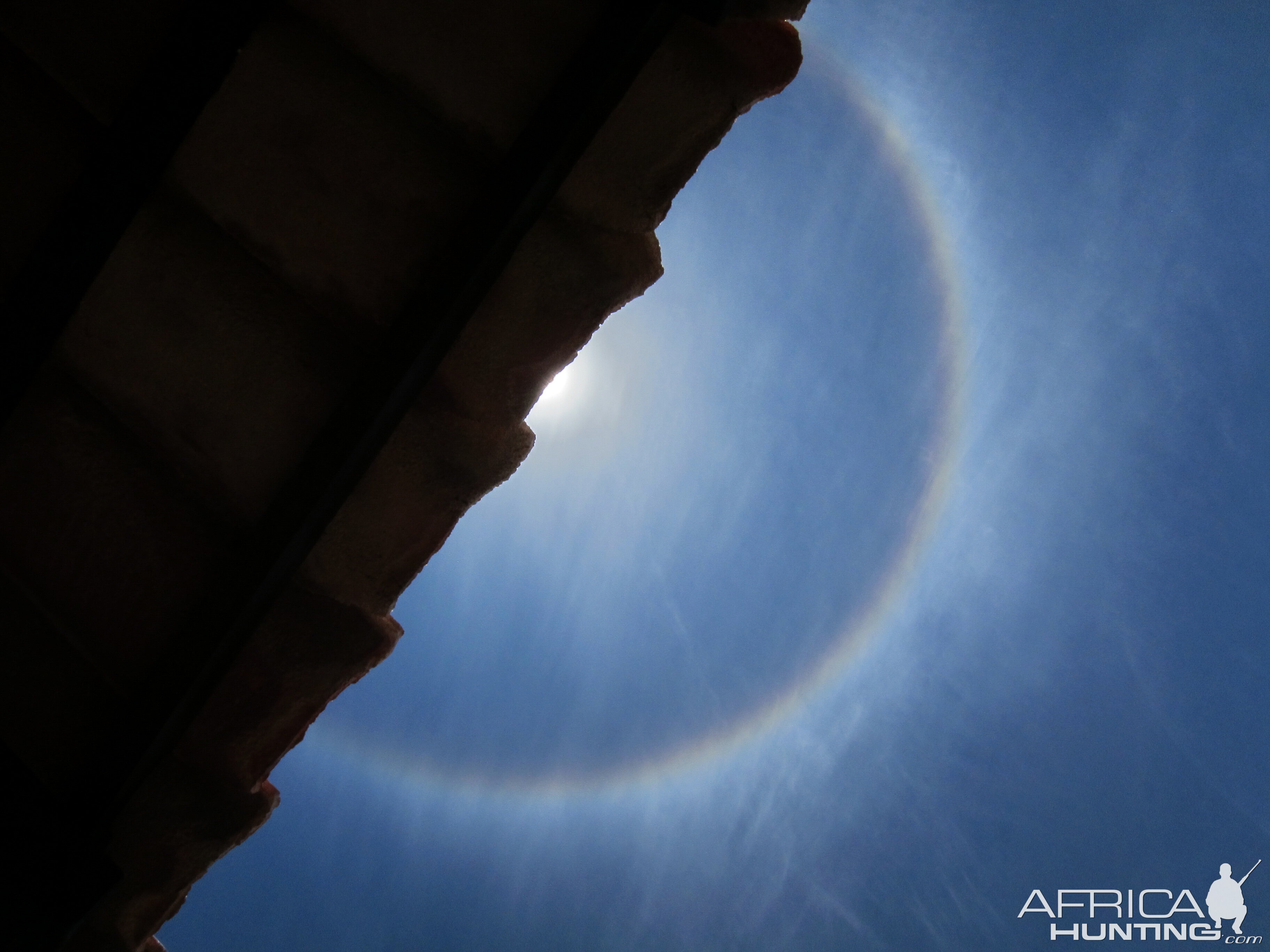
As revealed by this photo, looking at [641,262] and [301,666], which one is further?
[301,666]

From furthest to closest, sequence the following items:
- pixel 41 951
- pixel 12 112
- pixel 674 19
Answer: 1. pixel 12 112
2. pixel 41 951
3. pixel 674 19

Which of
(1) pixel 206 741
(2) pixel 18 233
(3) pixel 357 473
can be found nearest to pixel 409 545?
(3) pixel 357 473

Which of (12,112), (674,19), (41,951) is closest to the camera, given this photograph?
(674,19)

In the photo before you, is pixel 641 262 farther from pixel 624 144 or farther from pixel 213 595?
pixel 213 595

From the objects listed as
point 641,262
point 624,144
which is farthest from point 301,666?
point 624,144

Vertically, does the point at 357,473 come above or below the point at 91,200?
below

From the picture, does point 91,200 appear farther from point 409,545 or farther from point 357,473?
point 409,545

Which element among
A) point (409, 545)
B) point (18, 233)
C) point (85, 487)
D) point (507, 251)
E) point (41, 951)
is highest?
point (507, 251)
